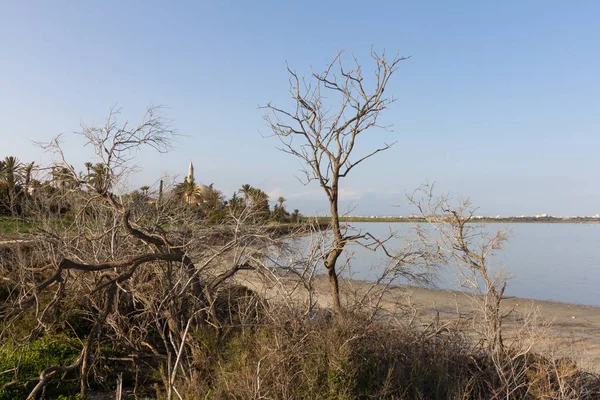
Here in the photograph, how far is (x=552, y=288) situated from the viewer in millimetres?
21672

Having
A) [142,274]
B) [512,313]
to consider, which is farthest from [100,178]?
[512,313]

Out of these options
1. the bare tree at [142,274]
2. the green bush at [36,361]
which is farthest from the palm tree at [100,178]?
the green bush at [36,361]

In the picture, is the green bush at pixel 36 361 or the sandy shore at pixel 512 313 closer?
the green bush at pixel 36 361

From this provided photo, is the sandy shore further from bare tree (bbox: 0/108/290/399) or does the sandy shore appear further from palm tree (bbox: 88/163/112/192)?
palm tree (bbox: 88/163/112/192)

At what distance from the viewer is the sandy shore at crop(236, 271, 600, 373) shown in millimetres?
6758

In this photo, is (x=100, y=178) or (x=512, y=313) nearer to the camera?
(x=100, y=178)

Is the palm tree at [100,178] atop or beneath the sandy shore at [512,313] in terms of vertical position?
atop

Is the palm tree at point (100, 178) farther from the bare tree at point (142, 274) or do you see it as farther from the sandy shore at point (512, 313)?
the sandy shore at point (512, 313)

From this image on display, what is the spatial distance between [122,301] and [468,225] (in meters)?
5.97

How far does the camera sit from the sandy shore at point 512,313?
6758 millimetres

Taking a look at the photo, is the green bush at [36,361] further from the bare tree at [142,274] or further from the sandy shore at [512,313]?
the sandy shore at [512,313]

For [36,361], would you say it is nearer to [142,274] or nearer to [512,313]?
[142,274]

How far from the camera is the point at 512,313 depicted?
15000 mm

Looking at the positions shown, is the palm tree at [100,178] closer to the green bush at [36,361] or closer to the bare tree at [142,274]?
→ the bare tree at [142,274]
